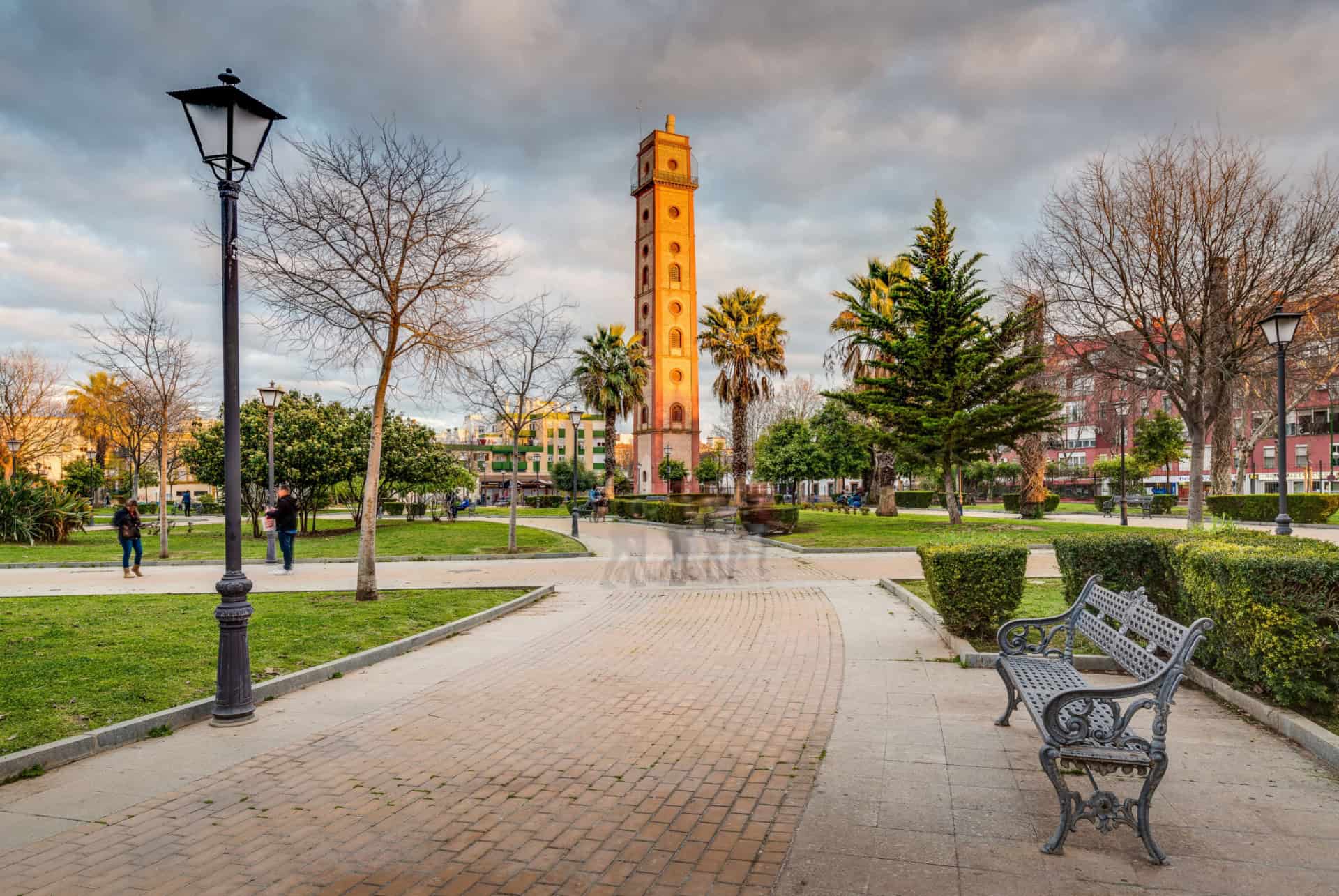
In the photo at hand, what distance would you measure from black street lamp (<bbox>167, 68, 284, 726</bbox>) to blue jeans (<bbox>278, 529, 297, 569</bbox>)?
11.2 m

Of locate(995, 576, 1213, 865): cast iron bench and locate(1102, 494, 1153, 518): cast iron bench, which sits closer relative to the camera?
locate(995, 576, 1213, 865): cast iron bench

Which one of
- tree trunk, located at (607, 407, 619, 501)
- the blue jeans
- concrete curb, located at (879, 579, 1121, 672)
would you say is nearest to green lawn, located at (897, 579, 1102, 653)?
concrete curb, located at (879, 579, 1121, 672)

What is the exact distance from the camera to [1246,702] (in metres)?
5.71

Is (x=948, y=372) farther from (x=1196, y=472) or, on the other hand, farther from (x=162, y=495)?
(x=162, y=495)

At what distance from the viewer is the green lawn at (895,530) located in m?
21.8

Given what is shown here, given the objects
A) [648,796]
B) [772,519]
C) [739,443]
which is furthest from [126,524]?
[739,443]

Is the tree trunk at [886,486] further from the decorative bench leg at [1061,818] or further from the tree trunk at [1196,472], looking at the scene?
the decorative bench leg at [1061,818]

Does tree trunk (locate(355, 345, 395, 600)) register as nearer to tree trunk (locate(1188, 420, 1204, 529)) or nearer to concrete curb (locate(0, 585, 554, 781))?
concrete curb (locate(0, 585, 554, 781))

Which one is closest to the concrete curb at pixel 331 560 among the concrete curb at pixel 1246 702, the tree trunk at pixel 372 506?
the tree trunk at pixel 372 506

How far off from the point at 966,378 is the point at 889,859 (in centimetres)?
2573

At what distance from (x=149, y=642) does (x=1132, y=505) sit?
143 ft

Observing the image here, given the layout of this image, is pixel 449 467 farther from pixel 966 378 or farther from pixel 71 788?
pixel 71 788

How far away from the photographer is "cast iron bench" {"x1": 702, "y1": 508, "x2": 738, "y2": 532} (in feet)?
96.0

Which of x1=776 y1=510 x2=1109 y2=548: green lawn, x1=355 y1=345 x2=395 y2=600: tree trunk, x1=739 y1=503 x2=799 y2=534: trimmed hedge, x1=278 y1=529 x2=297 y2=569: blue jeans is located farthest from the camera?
x1=739 y1=503 x2=799 y2=534: trimmed hedge
